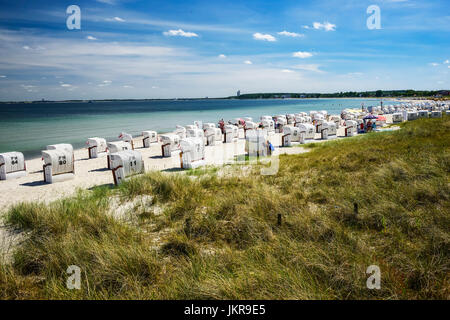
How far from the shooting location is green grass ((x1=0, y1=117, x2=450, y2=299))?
10.6 feet

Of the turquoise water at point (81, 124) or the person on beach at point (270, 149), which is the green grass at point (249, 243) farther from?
the turquoise water at point (81, 124)

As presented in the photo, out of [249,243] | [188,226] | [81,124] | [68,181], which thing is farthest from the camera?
[81,124]

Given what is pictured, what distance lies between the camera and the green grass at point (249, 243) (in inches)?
127

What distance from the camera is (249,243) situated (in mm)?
4469

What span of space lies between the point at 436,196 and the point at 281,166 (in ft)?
16.9

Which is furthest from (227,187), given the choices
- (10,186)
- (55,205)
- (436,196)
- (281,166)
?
(10,186)

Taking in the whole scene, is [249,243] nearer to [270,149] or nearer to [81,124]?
[270,149]

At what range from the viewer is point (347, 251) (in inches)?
149

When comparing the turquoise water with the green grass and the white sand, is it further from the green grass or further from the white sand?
the green grass

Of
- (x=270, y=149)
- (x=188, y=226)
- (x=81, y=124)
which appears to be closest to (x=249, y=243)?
(x=188, y=226)

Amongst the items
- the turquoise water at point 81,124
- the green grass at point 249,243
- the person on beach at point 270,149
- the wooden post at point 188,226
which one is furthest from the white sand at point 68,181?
the turquoise water at point 81,124

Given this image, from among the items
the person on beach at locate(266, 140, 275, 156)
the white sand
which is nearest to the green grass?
the white sand

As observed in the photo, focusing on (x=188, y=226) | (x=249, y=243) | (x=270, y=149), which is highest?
(x=270, y=149)
